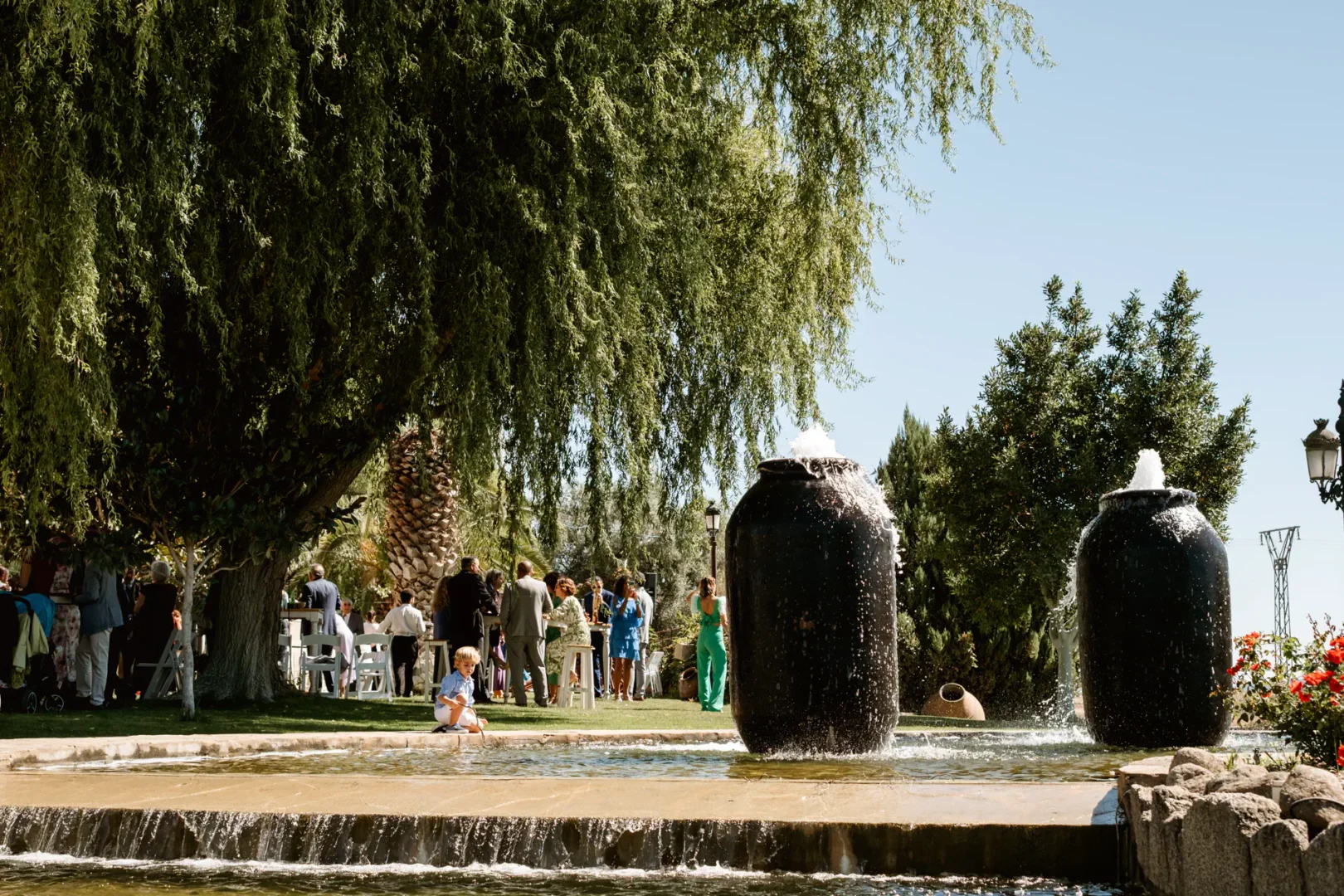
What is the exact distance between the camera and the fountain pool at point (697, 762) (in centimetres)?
744

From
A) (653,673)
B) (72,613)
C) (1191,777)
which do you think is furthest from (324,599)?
(1191,777)

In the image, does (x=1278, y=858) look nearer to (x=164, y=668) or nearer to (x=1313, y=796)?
(x=1313, y=796)

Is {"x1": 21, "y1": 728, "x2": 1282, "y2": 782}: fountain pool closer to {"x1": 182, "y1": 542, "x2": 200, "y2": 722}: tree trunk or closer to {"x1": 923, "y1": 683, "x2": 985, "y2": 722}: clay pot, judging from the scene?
{"x1": 182, "y1": 542, "x2": 200, "y2": 722}: tree trunk

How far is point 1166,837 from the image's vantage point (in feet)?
15.2

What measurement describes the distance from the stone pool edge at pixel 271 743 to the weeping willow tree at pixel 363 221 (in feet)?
9.83

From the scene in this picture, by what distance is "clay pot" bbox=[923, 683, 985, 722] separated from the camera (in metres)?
22.7

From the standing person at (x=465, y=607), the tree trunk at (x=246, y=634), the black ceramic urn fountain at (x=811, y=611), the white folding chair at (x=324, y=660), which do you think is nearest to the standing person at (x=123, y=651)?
the tree trunk at (x=246, y=634)

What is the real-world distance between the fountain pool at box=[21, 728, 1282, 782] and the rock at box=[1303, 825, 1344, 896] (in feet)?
9.49

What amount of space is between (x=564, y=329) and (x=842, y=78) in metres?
4.32

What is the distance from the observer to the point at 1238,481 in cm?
2325

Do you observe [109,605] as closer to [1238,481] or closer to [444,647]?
[444,647]

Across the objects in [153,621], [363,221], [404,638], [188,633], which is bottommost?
[404,638]

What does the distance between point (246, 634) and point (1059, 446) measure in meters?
13.3

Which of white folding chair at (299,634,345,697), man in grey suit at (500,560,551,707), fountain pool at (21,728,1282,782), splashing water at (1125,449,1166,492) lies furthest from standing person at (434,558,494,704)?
splashing water at (1125,449,1166,492)
